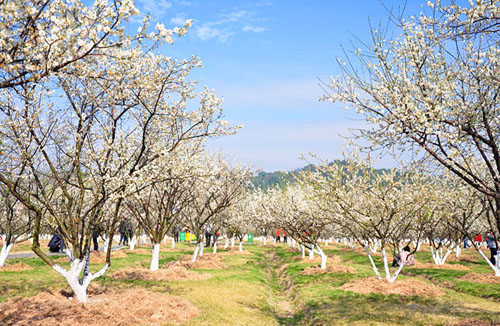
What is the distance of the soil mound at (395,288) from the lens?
20156 mm

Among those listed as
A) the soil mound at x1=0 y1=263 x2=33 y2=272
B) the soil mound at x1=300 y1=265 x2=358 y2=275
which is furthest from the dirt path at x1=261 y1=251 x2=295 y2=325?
the soil mound at x1=0 y1=263 x2=33 y2=272

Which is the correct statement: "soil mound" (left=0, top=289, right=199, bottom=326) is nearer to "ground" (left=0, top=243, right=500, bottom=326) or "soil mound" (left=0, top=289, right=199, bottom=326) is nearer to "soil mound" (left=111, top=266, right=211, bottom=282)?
"ground" (left=0, top=243, right=500, bottom=326)

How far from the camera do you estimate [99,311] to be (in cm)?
1279

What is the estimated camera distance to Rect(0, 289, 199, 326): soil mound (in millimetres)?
11812

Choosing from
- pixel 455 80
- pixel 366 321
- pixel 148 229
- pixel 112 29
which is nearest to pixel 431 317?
pixel 366 321

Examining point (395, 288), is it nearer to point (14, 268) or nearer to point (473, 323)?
point (473, 323)

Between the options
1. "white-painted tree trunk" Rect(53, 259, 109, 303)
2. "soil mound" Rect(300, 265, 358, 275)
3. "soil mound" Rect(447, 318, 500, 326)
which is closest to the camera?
"soil mound" Rect(447, 318, 500, 326)

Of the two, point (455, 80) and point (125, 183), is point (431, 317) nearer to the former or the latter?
point (455, 80)

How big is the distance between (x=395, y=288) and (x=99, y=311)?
15.5 metres

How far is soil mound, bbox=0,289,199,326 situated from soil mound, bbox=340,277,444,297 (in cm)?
1032

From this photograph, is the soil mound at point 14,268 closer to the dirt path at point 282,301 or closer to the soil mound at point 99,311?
the soil mound at point 99,311

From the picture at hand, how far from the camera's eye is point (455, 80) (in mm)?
12094

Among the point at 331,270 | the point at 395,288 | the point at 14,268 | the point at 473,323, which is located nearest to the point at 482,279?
the point at 395,288

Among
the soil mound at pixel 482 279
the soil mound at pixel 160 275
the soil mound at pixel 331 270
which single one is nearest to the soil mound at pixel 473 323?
the soil mound at pixel 482 279
